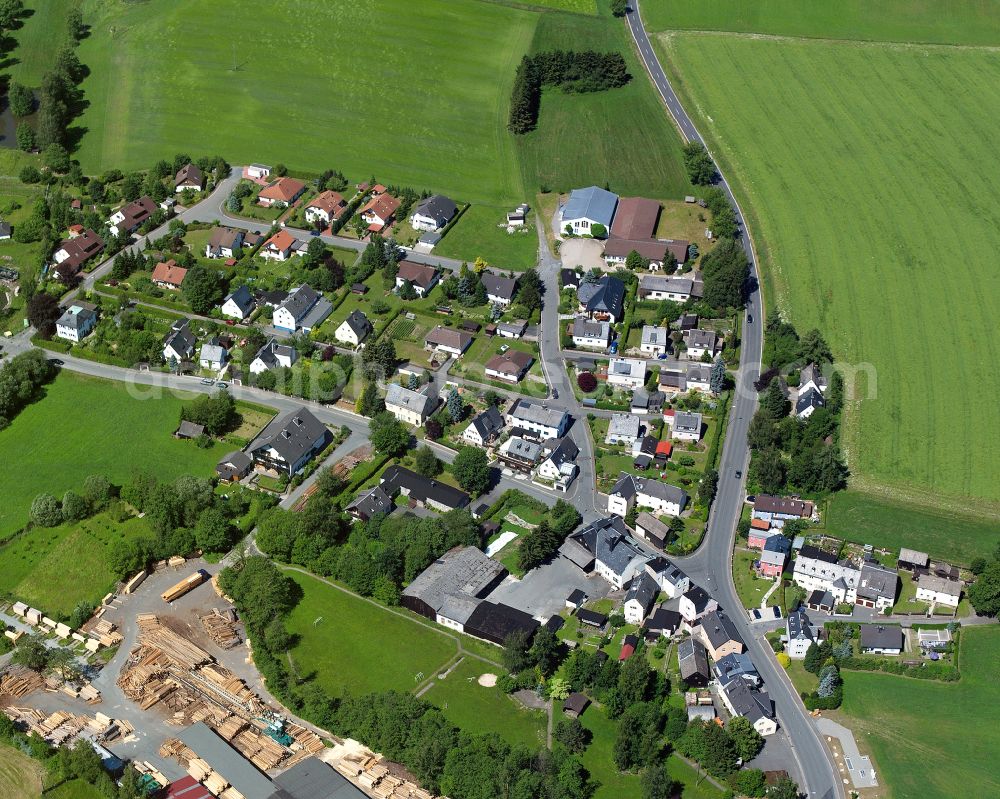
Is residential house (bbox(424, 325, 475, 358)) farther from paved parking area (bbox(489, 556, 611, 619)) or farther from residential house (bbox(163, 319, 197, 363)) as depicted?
paved parking area (bbox(489, 556, 611, 619))

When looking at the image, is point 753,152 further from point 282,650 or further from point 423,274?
point 282,650

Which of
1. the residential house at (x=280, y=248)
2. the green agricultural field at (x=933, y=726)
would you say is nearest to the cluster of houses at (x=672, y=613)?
the green agricultural field at (x=933, y=726)

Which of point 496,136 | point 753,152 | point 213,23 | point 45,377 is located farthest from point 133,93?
point 753,152

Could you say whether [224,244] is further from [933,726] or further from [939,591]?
[933,726]

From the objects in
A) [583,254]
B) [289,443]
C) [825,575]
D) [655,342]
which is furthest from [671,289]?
[289,443]

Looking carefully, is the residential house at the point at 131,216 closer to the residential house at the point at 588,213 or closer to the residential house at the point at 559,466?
the residential house at the point at 588,213

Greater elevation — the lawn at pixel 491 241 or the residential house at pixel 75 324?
the lawn at pixel 491 241

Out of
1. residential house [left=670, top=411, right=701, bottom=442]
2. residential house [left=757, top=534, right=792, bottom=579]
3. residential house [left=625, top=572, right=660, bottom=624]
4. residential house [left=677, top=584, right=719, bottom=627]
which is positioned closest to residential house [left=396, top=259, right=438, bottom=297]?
residential house [left=670, top=411, right=701, bottom=442]
